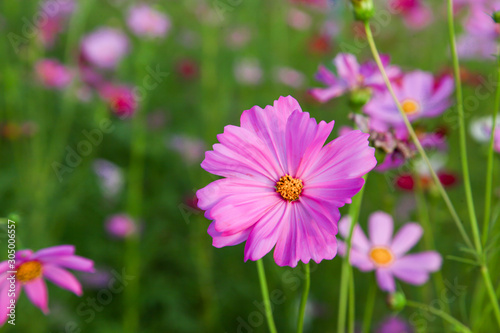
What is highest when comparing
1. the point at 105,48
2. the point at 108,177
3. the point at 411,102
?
the point at 105,48

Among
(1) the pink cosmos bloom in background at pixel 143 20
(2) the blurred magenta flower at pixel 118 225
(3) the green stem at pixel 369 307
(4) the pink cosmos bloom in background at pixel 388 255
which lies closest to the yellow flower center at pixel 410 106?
(4) the pink cosmos bloom in background at pixel 388 255

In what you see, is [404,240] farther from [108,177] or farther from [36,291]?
[108,177]

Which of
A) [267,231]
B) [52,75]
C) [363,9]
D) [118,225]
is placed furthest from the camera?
[52,75]

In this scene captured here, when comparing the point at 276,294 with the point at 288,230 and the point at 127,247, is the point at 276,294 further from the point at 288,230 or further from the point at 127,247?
the point at 288,230

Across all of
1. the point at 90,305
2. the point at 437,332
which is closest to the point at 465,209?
the point at 437,332

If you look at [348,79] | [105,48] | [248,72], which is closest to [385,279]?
[348,79]

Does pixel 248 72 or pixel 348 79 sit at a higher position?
pixel 248 72
